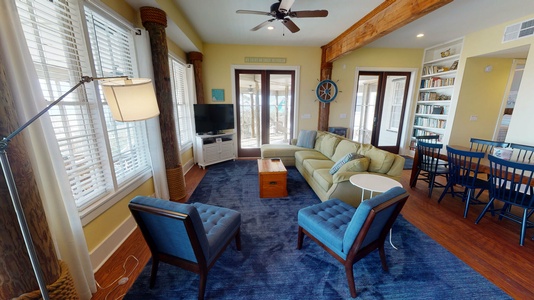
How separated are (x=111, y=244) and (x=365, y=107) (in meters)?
5.89

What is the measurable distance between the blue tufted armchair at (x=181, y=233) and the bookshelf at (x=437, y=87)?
5533mm

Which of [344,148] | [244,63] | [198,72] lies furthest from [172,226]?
[244,63]

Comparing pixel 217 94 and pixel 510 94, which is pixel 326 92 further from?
pixel 510 94

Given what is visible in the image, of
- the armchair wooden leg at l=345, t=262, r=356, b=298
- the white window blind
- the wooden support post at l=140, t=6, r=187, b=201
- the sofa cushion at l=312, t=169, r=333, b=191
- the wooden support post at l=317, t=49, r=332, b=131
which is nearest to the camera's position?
the armchair wooden leg at l=345, t=262, r=356, b=298

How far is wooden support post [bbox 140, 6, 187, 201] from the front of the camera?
241 cm

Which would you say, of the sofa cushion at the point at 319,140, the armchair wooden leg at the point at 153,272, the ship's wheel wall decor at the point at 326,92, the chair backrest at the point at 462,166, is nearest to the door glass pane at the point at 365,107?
the ship's wheel wall decor at the point at 326,92

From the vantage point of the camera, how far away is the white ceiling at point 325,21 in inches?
111

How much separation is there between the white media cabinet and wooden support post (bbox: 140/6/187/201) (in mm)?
1398

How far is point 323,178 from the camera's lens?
107 inches

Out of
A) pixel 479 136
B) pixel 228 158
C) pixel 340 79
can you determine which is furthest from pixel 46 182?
pixel 479 136

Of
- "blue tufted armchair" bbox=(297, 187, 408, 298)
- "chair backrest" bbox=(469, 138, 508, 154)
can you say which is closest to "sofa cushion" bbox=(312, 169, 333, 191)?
"blue tufted armchair" bbox=(297, 187, 408, 298)

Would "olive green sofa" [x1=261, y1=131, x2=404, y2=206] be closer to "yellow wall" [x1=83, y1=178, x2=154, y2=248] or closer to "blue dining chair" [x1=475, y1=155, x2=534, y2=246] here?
"blue dining chair" [x1=475, y1=155, x2=534, y2=246]

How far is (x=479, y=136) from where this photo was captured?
14.2 feet

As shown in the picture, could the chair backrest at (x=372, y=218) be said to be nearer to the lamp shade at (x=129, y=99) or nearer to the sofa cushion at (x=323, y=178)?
the sofa cushion at (x=323, y=178)
